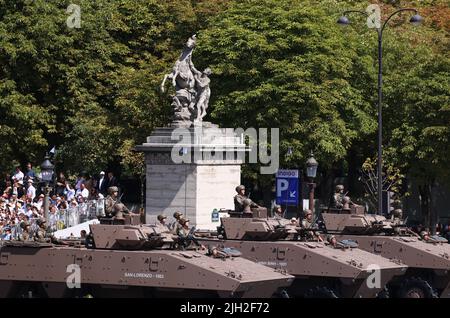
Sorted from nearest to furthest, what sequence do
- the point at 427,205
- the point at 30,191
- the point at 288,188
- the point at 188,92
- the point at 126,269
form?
the point at 126,269 → the point at 288,188 → the point at 188,92 → the point at 30,191 → the point at 427,205

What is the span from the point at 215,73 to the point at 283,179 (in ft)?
43.2

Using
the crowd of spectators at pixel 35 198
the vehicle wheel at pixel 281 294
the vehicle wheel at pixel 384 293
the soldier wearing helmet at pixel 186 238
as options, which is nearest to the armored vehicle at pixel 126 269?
the soldier wearing helmet at pixel 186 238

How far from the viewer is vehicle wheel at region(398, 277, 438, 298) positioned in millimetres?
44281

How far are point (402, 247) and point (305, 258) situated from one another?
4.47 meters

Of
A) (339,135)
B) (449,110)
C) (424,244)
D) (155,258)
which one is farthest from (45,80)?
(155,258)

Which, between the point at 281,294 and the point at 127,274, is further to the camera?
the point at 281,294

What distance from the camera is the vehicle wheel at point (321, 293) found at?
4206cm

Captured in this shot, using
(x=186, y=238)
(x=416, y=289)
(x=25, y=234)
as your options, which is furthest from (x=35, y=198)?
(x=186, y=238)

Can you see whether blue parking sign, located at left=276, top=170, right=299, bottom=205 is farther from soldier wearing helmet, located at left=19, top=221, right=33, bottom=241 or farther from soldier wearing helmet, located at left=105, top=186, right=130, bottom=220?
soldier wearing helmet, located at left=19, top=221, right=33, bottom=241

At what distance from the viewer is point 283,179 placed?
176ft

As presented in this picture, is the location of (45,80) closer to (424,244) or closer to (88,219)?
(88,219)

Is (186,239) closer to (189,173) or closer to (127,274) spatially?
(127,274)

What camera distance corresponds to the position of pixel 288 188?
5356 centimetres

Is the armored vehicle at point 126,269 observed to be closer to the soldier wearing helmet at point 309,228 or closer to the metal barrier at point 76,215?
the soldier wearing helmet at point 309,228
